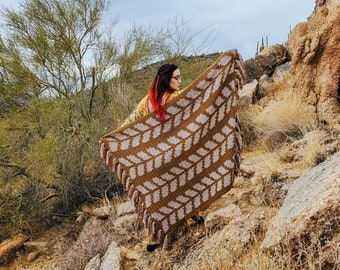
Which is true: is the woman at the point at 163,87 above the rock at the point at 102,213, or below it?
above

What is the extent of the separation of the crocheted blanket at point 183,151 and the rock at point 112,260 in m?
0.43

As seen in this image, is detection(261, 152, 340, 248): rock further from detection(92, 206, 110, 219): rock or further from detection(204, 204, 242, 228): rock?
detection(92, 206, 110, 219): rock

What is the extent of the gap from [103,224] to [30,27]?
5921 millimetres

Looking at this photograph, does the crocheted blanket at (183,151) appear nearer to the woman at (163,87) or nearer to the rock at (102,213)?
the woman at (163,87)

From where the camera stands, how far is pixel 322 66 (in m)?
5.00

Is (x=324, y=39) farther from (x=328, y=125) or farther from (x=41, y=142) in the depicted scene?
(x=41, y=142)

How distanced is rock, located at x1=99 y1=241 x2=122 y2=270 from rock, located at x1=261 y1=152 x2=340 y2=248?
165 centimetres

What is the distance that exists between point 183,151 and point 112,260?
1246mm

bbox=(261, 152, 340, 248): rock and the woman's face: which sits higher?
the woman's face

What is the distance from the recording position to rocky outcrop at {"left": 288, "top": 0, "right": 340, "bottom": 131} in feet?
15.7

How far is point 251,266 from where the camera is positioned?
7.25 feet

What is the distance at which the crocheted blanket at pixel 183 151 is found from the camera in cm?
344

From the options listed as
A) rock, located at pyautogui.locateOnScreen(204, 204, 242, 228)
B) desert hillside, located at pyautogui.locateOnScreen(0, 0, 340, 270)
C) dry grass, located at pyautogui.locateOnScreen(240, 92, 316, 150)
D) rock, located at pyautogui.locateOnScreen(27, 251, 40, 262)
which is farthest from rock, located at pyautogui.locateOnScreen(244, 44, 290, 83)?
rock, located at pyautogui.locateOnScreen(204, 204, 242, 228)

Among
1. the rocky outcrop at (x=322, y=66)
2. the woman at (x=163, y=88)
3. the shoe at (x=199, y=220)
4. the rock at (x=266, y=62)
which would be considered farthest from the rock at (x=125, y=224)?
the rock at (x=266, y=62)
